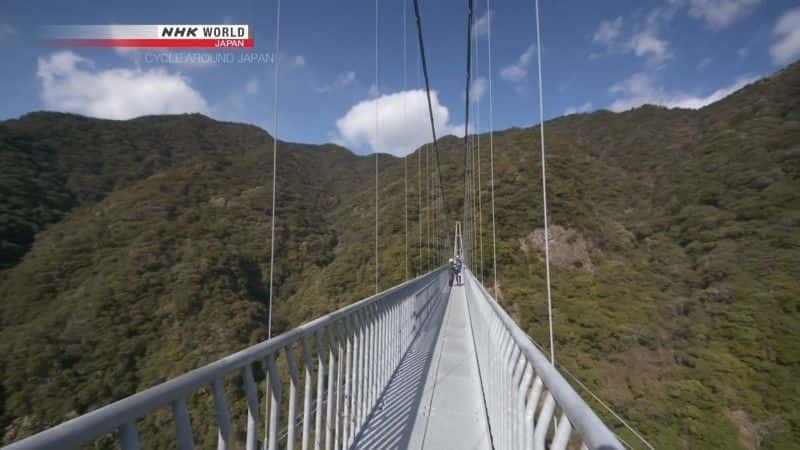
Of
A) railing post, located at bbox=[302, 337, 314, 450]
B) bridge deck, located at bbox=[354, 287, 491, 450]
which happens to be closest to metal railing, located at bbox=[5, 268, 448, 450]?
railing post, located at bbox=[302, 337, 314, 450]

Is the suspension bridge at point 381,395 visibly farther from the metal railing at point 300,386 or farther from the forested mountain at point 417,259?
the forested mountain at point 417,259

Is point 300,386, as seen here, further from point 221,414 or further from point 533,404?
point 533,404

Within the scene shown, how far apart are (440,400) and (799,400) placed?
910 inches

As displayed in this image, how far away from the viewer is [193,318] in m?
20.6

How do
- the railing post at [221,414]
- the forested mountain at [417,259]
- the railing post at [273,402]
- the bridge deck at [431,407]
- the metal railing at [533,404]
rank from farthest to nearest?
the forested mountain at [417,259]
the bridge deck at [431,407]
the railing post at [273,402]
the railing post at [221,414]
the metal railing at [533,404]

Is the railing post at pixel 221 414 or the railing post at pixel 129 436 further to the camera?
the railing post at pixel 221 414

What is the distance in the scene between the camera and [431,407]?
2801 mm

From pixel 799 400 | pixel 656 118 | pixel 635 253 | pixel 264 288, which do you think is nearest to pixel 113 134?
pixel 264 288

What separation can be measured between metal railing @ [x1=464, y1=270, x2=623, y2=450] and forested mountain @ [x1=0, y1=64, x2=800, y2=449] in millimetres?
16604

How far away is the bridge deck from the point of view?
230 cm

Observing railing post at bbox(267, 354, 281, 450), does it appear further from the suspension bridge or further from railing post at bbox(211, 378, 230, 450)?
railing post at bbox(211, 378, 230, 450)

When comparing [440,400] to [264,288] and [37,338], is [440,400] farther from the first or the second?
[264,288]

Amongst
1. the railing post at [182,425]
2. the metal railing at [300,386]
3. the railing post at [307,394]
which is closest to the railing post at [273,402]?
the metal railing at [300,386]

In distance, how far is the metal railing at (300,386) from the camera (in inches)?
26.7
